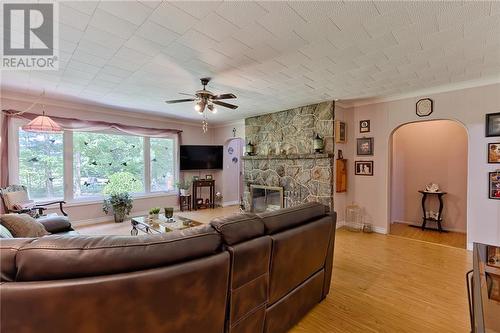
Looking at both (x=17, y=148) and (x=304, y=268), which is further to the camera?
(x=17, y=148)

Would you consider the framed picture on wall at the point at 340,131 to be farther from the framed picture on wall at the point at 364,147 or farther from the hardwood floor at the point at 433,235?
the hardwood floor at the point at 433,235

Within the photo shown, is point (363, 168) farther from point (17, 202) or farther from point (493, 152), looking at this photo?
point (17, 202)

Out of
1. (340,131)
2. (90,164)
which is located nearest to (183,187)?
(90,164)

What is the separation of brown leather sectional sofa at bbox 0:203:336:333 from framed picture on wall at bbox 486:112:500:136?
3.73m

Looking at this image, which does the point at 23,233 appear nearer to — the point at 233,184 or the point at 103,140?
the point at 103,140

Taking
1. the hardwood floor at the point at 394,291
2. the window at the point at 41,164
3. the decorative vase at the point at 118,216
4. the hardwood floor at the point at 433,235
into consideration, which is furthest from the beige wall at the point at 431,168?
the window at the point at 41,164

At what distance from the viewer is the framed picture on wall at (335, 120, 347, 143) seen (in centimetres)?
470

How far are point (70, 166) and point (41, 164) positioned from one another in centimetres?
46

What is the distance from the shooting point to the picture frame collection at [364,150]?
15.5ft

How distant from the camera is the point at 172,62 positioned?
287 cm

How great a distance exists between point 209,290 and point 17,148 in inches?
204

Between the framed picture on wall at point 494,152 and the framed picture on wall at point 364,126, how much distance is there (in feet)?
5.84

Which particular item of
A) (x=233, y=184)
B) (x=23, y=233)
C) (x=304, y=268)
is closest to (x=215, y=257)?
(x=304, y=268)

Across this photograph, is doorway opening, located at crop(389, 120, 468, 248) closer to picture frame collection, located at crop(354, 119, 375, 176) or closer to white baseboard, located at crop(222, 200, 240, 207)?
picture frame collection, located at crop(354, 119, 375, 176)
